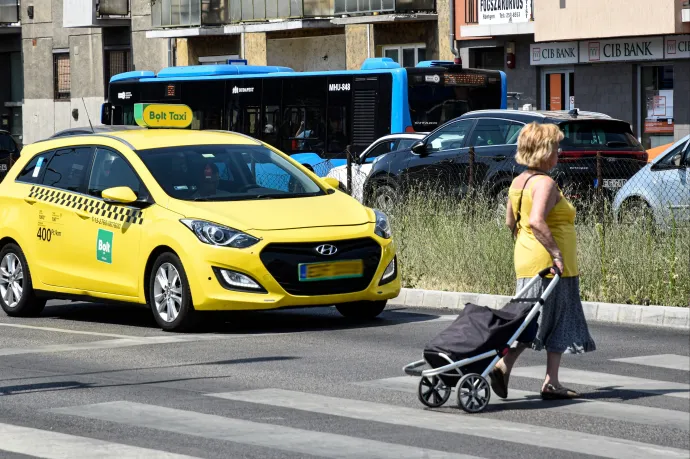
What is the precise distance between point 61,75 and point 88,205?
4543 centimetres

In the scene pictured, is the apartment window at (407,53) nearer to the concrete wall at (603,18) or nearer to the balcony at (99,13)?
the concrete wall at (603,18)

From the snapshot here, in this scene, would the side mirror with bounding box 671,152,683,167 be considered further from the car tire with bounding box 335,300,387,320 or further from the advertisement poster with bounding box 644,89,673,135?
the advertisement poster with bounding box 644,89,673,135

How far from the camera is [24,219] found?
551 inches

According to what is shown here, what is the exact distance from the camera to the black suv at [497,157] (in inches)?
761

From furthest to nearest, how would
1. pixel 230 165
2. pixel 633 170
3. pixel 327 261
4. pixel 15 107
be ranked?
pixel 15 107
pixel 633 170
pixel 230 165
pixel 327 261

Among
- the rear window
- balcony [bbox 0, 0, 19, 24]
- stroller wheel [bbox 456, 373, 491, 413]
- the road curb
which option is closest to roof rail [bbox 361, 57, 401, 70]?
the rear window

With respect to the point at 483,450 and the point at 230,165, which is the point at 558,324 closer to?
the point at 483,450

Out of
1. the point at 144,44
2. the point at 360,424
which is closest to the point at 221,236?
the point at 360,424

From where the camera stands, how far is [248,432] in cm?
788

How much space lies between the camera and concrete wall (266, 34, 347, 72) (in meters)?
48.1

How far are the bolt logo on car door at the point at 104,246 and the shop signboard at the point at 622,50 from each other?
25.7 metres

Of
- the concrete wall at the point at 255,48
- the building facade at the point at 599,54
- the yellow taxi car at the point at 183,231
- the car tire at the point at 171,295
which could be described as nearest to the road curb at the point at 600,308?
the yellow taxi car at the point at 183,231

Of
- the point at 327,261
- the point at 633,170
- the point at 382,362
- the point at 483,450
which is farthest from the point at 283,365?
the point at 633,170

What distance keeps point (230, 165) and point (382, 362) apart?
3352 millimetres
